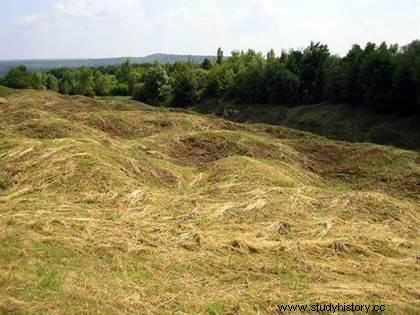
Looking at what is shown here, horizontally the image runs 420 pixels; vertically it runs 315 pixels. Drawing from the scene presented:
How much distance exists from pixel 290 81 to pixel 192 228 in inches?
1135

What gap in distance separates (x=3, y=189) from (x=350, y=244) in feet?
21.1

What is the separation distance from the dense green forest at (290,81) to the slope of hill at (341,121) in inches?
34.0

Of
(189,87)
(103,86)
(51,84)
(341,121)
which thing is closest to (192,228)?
(341,121)

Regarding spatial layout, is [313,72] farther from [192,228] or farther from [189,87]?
[192,228]

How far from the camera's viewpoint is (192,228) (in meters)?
6.98

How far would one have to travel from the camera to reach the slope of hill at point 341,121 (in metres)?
23.9

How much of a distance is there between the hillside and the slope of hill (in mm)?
11464

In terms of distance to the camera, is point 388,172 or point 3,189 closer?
point 3,189

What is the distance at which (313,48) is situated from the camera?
3447 centimetres

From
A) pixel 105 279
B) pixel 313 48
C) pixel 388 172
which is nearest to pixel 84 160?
pixel 105 279

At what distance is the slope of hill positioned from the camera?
2388 cm

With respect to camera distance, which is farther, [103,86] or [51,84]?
[51,84]

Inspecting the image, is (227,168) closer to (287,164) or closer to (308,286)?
(287,164)

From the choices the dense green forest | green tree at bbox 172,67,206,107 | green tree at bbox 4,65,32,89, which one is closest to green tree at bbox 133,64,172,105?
the dense green forest
